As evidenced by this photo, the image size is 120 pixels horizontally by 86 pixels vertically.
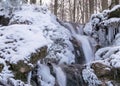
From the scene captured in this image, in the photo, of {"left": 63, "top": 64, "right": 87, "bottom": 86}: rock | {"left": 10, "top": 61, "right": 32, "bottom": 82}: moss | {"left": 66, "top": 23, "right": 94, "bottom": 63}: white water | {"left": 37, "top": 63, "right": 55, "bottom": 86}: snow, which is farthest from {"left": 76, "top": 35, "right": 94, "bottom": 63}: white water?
{"left": 10, "top": 61, "right": 32, "bottom": 82}: moss

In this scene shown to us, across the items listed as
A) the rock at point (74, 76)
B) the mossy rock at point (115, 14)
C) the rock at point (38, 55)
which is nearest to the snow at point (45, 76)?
the rock at point (74, 76)

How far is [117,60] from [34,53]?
295 centimetres

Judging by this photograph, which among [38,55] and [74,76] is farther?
[74,76]

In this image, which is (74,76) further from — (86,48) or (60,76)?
(86,48)

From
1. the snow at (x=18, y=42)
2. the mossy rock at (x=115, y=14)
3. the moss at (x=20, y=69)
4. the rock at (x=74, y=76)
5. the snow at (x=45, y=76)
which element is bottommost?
the rock at (x=74, y=76)

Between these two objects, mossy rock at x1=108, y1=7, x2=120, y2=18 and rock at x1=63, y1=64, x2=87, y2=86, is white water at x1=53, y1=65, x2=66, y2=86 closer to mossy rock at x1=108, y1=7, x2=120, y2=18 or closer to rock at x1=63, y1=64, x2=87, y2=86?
rock at x1=63, y1=64, x2=87, y2=86

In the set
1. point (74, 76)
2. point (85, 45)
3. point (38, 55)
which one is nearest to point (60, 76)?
point (74, 76)

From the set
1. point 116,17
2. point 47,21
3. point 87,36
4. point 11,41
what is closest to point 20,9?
point 47,21

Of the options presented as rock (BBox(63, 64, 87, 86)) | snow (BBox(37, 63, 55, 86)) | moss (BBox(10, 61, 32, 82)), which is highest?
moss (BBox(10, 61, 32, 82))

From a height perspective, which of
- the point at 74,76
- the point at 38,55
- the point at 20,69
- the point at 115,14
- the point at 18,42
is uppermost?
the point at 115,14

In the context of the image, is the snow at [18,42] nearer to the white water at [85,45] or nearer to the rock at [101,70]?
the rock at [101,70]

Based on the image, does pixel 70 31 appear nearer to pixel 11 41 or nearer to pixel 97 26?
pixel 97 26

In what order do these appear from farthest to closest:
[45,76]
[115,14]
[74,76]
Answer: [115,14] → [74,76] → [45,76]

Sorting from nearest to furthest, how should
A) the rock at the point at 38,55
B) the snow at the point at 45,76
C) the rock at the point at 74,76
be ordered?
1. the rock at the point at 38,55
2. the snow at the point at 45,76
3. the rock at the point at 74,76
